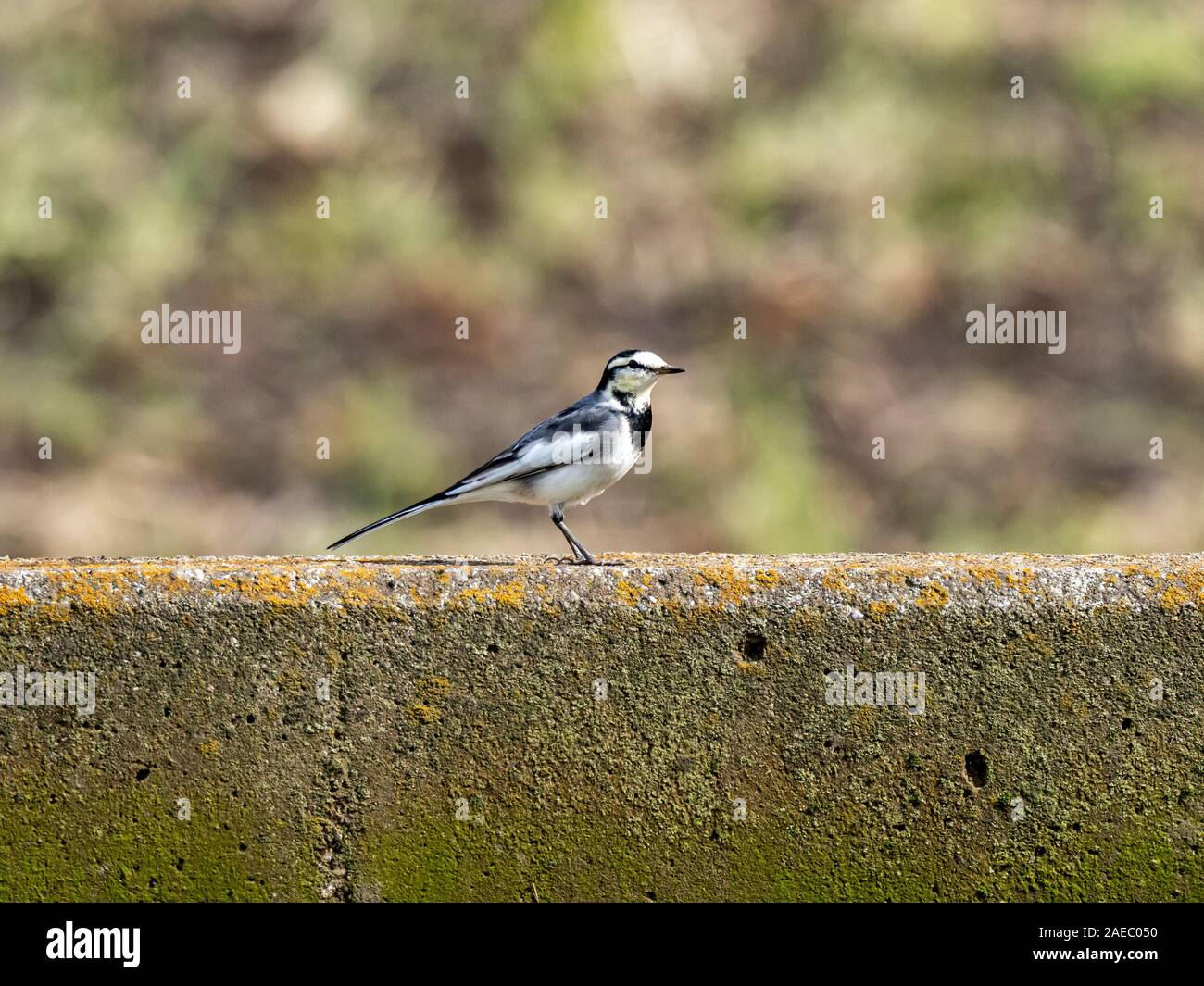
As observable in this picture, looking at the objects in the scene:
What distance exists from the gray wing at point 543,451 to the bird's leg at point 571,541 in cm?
18

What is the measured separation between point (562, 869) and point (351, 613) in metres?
0.70

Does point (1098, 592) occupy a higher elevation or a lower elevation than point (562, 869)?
higher

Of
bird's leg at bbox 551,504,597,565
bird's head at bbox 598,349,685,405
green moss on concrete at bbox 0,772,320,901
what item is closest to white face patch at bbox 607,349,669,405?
bird's head at bbox 598,349,685,405

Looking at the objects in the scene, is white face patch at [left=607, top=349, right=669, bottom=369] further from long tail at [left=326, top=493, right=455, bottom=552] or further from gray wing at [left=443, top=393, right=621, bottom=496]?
long tail at [left=326, top=493, right=455, bottom=552]

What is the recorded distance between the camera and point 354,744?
4000mm

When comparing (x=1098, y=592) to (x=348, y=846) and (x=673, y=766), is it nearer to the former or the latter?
(x=673, y=766)

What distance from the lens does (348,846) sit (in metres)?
4.01

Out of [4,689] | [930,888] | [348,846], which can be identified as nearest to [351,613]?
[348,846]

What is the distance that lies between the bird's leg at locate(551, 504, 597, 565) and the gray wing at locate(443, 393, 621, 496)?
182mm

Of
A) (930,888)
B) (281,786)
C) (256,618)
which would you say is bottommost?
(930,888)

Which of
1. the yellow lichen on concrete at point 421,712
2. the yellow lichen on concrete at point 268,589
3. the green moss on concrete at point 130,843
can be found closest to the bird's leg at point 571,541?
the yellow lichen on concrete at point 421,712

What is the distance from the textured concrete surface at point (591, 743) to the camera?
3988mm

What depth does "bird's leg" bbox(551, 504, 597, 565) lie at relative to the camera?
4684 mm

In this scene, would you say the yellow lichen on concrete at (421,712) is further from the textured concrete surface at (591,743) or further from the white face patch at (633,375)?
the white face patch at (633,375)
